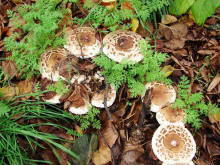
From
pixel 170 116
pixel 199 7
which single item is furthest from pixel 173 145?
pixel 199 7

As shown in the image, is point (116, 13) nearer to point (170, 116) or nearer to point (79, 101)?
point (79, 101)

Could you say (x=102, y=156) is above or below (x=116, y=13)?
below

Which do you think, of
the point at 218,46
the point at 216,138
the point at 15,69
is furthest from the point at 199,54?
the point at 15,69

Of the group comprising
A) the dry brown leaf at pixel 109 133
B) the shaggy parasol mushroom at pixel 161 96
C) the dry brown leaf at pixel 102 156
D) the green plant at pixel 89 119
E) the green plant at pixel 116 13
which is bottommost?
the dry brown leaf at pixel 102 156

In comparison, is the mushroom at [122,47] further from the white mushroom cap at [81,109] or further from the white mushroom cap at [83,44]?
the white mushroom cap at [81,109]

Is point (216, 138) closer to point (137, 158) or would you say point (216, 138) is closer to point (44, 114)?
point (137, 158)

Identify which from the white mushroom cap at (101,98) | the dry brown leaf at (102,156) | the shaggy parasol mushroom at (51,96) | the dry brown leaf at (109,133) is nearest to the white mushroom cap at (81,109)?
the white mushroom cap at (101,98)

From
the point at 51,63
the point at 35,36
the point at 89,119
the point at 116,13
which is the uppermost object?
the point at 116,13
